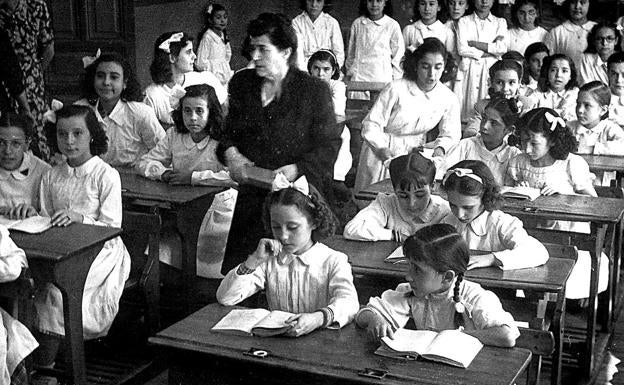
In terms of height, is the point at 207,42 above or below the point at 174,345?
above

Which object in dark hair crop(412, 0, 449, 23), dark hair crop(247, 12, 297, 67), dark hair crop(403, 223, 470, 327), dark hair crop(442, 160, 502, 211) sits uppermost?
dark hair crop(412, 0, 449, 23)

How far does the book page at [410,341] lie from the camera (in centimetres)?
226

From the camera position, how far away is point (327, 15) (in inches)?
337

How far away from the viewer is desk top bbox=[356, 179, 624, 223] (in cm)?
377

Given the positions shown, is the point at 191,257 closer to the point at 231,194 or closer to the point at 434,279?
the point at 231,194

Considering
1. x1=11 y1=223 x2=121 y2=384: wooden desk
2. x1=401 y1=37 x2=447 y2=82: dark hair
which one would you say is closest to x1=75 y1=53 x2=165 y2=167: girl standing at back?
x1=401 y1=37 x2=447 y2=82: dark hair

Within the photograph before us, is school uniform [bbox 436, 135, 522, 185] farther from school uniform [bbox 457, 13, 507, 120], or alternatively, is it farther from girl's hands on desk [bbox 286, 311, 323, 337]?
school uniform [bbox 457, 13, 507, 120]

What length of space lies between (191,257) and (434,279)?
181cm

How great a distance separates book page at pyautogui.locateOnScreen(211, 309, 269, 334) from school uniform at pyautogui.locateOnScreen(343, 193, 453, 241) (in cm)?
93

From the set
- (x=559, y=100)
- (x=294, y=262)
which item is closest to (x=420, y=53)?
(x=559, y=100)

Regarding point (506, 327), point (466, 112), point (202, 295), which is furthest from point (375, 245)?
point (466, 112)

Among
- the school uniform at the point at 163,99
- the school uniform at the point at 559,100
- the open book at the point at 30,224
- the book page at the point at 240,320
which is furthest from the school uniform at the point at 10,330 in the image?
the school uniform at the point at 559,100

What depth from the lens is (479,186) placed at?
338cm

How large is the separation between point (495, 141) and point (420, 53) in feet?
2.23
